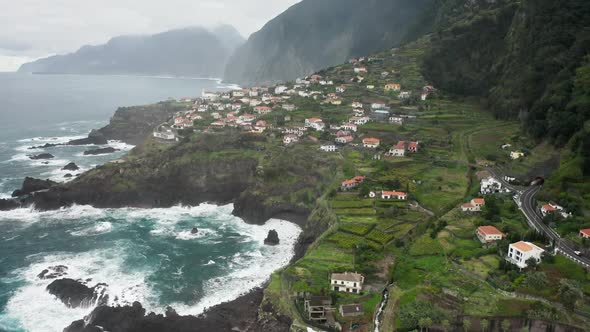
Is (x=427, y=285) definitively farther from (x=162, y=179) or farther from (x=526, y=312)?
(x=162, y=179)

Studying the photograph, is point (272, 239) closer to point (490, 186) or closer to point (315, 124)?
point (490, 186)

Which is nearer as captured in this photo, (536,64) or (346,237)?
(346,237)

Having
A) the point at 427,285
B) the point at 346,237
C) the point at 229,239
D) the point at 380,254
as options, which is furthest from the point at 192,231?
the point at 427,285

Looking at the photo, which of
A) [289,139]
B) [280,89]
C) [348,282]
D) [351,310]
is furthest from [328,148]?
[280,89]

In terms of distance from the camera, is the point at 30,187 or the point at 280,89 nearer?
the point at 30,187

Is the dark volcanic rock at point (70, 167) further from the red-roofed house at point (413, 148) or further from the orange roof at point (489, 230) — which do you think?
the orange roof at point (489, 230)
